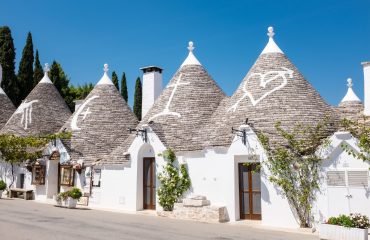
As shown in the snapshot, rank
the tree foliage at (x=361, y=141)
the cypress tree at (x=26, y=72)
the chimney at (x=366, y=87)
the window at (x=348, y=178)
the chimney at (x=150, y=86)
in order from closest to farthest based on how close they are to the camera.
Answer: the tree foliage at (x=361, y=141) → the window at (x=348, y=178) → the chimney at (x=366, y=87) → the chimney at (x=150, y=86) → the cypress tree at (x=26, y=72)

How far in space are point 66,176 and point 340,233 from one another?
1711 cm

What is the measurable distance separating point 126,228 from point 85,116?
47.0 ft

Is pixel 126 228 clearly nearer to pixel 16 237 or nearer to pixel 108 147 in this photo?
pixel 16 237

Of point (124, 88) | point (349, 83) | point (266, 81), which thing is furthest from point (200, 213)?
point (124, 88)

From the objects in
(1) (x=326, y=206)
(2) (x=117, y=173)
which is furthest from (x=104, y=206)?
(1) (x=326, y=206)

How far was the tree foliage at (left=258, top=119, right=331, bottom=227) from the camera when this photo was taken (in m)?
14.3

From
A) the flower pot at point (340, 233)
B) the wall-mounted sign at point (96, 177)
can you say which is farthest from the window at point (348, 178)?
the wall-mounted sign at point (96, 177)

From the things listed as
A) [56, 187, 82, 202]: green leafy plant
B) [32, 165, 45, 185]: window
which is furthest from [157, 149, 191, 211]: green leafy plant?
[32, 165, 45, 185]: window

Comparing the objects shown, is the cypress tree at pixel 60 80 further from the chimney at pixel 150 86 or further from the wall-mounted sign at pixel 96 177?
the wall-mounted sign at pixel 96 177

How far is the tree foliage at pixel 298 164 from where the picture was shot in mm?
14289

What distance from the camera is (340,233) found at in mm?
11562

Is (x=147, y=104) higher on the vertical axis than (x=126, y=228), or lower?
higher

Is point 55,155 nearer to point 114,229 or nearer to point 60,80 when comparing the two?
point 114,229

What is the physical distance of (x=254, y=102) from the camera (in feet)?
58.9
